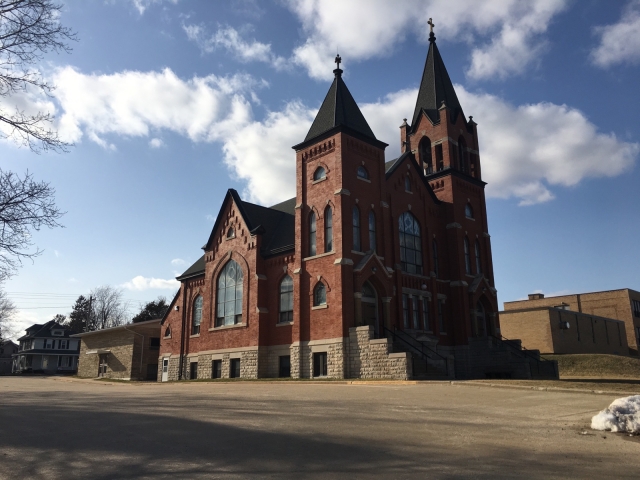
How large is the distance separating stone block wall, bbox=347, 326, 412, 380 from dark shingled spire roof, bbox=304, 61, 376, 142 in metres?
12.0

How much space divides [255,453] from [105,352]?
4295 centimetres

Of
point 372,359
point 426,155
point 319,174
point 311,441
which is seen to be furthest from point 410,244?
point 311,441

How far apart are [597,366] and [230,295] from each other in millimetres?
28434

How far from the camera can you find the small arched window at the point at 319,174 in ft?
101

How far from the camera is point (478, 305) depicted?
36.8m

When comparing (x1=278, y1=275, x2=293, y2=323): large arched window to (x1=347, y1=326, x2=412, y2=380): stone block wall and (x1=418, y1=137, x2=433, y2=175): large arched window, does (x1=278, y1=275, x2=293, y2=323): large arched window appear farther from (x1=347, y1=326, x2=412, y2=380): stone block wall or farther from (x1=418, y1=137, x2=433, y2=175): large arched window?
(x1=418, y1=137, x2=433, y2=175): large arched window

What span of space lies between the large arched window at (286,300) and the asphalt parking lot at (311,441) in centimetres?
1793

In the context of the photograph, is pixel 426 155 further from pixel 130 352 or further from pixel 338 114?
pixel 130 352

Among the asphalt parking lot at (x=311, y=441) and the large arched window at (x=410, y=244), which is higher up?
the large arched window at (x=410, y=244)

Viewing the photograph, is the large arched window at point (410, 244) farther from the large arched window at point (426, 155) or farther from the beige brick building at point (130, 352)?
the beige brick building at point (130, 352)

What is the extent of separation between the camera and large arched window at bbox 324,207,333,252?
29.2m

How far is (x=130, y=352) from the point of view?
141 ft

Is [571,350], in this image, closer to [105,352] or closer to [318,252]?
[318,252]

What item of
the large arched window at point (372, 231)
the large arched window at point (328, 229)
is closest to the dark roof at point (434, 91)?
the large arched window at point (372, 231)
